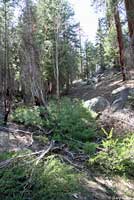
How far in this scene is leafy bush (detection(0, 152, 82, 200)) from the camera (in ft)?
15.1

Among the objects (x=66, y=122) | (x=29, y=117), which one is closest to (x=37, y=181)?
(x=66, y=122)

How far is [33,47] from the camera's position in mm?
11219

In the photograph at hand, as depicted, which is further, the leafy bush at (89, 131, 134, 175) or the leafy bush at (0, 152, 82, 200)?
the leafy bush at (89, 131, 134, 175)

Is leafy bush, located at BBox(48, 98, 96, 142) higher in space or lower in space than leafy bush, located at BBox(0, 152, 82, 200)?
higher

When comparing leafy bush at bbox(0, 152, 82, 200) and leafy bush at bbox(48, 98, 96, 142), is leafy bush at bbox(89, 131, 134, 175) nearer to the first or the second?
leafy bush at bbox(0, 152, 82, 200)

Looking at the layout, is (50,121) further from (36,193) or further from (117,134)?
(36,193)

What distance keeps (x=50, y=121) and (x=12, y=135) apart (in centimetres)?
178

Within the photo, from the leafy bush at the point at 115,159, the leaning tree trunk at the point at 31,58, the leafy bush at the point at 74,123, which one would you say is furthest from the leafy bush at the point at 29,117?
the leafy bush at the point at 115,159

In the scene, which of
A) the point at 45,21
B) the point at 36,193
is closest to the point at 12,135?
Result: the point at 36,193

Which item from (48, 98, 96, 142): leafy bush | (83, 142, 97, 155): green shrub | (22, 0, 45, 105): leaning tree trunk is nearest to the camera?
(83, 142, 97, 155): green shrub

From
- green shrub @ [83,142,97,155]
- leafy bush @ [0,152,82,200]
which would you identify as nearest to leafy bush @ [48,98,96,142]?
green shrub @ [83,142,97,155]

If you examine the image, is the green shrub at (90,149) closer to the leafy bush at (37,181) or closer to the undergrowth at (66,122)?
the undergrowth at (66,122)

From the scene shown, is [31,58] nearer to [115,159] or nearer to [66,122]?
[66,122]

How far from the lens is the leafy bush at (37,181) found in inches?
181
